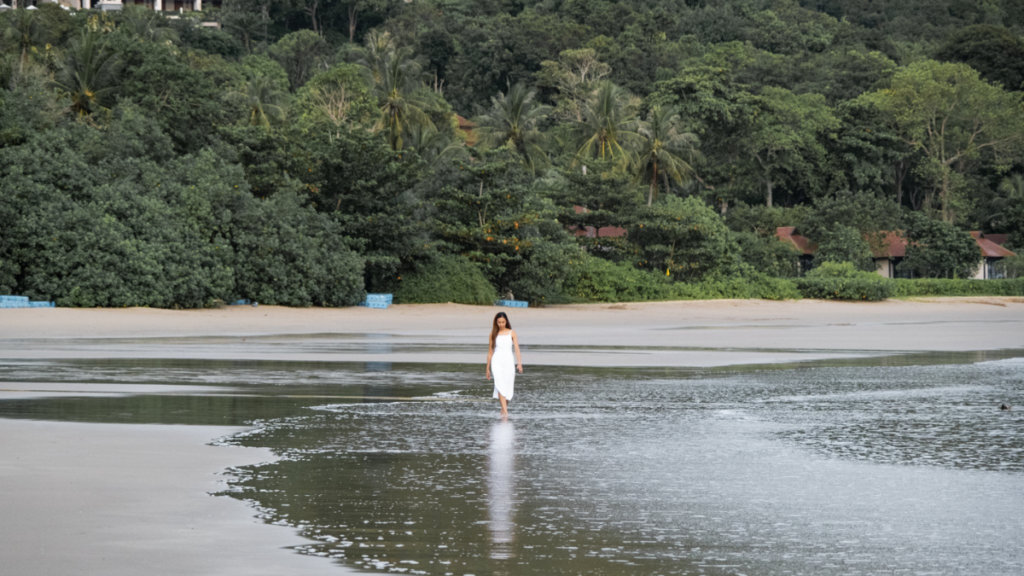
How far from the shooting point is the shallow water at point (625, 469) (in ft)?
20.0

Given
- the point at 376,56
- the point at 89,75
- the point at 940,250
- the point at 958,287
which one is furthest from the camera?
the point at 376,56

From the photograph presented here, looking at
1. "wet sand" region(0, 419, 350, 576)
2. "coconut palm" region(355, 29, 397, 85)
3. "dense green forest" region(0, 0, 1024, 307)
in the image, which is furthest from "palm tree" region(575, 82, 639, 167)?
"wet sand" region(0, 419, 350, 576)

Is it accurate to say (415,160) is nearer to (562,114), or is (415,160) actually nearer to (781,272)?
(781,272)

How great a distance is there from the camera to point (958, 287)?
2416 inches

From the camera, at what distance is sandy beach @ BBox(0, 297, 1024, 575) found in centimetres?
608

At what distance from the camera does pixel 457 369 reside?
17.6 metres

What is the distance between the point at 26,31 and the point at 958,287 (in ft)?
151

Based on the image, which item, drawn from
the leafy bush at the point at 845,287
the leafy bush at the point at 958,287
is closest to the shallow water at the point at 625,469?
the leafy bush at the point at 845,287

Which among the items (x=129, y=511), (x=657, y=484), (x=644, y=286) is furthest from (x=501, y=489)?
(x=644, y=286)

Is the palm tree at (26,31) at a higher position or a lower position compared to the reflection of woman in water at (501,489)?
higher

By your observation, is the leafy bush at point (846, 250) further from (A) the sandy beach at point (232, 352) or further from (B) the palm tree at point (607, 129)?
(B) the palm tree at point (607, 129)

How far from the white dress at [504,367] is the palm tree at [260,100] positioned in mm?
36393

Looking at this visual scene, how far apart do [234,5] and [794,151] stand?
195 feet

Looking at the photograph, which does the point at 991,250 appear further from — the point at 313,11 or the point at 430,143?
the point at 313,11
